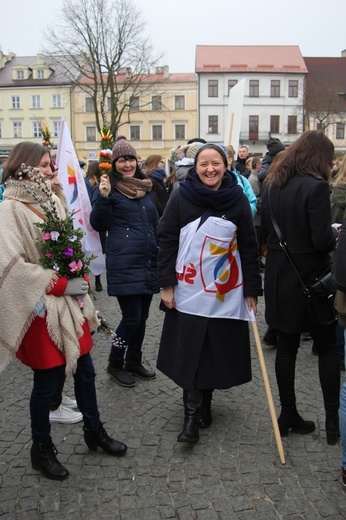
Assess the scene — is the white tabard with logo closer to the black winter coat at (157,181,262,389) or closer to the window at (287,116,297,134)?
the black winter coat at (157,181,262,389)

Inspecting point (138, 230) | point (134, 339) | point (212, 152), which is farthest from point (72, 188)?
point (212, 152)

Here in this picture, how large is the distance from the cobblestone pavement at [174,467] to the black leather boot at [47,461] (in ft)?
0.15

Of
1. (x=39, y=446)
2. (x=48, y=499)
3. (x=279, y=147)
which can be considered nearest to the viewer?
(x=48, y=499)

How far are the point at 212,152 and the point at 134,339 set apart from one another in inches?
76.2

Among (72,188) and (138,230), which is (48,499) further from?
(72,188)

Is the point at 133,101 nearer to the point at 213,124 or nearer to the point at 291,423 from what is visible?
the point at 213,124

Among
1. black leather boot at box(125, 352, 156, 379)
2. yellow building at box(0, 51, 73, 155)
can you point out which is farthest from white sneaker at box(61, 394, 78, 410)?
yellow building at box(0, 51, 73, 155)

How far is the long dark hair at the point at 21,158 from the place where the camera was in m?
3.05

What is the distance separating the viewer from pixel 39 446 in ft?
10.3

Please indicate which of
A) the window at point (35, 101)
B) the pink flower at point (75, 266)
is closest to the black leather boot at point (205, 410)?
the pink flower at point (75, 266)

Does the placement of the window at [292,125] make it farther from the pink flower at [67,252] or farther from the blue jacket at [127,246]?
the pink flower at [67,252]

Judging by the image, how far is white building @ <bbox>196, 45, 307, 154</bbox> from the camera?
181 ft

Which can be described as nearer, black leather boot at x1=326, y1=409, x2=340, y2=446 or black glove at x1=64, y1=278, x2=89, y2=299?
black glove at x1=64, y1=278, x2=89, y2=299

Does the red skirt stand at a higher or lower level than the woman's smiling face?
lower
